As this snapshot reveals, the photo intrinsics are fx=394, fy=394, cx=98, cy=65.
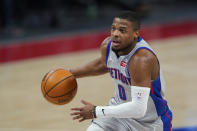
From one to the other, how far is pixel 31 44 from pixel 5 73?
2.76 m

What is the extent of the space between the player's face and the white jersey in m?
0.13

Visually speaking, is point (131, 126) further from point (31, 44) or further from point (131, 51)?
point (31, 44)

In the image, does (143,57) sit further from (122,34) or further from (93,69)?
(93,69)

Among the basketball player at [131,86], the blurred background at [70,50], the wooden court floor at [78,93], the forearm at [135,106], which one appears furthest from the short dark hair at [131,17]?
the wooden court floor at [78,93]

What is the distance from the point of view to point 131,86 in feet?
12.3

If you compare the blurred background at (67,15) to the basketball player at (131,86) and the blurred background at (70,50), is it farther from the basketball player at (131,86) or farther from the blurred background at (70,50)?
the basketball player at (131,86)

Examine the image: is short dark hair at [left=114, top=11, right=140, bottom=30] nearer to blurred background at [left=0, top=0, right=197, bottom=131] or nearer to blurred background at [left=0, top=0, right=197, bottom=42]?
blurred background at [left=0, top=0, right=197, bottom=131]

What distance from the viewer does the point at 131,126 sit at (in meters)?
4.08

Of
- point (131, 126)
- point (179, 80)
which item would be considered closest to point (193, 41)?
point (179, 80)

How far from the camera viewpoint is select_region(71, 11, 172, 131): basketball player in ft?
12.2

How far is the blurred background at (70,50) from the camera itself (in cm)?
661

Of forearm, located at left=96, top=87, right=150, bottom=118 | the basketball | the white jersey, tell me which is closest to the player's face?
the white jersey

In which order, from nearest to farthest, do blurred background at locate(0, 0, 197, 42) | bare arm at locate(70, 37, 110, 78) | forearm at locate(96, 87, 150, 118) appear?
forearm at locate(96, 87, 150, 118)
bare arm at locate(70, 37, 110, 78)
blurred background at locate(0, 0, 197, 42)

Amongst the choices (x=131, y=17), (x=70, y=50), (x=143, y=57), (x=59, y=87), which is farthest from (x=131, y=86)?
(x=70, y=50)
